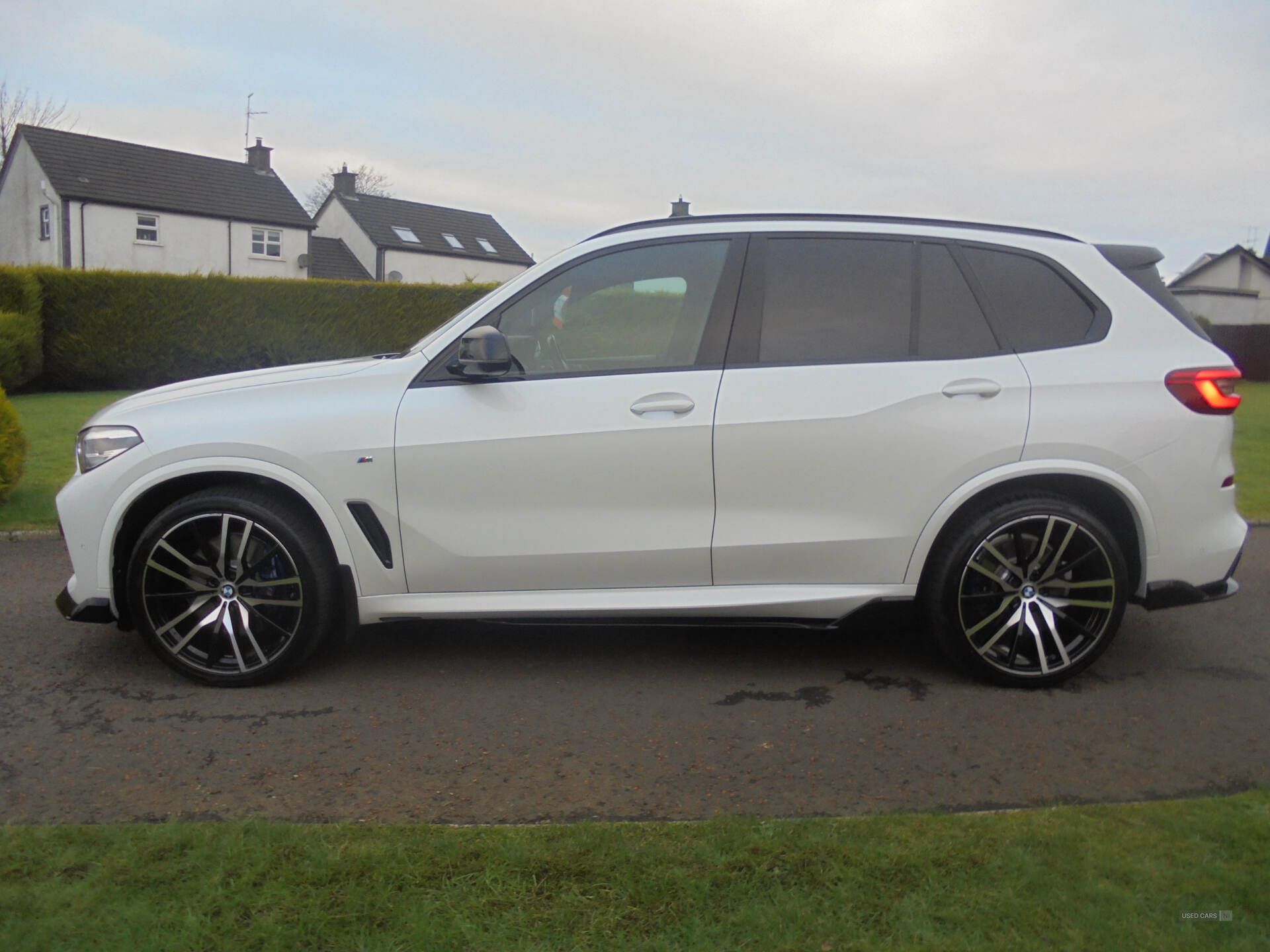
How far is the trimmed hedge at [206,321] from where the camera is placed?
21.3m

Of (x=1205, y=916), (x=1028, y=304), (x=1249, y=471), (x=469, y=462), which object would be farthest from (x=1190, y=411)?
(x=1249, y=471)

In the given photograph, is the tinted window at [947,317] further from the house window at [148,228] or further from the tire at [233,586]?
the house window at [148,228]

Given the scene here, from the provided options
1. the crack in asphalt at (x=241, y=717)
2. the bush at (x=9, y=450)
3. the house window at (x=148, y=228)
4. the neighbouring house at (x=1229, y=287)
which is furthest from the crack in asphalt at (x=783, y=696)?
the neighbouring house at (x=1229, y=287)

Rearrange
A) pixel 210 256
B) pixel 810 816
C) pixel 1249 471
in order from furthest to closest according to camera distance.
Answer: pixel 210 256
pixel 1249 471
pixel 810 816

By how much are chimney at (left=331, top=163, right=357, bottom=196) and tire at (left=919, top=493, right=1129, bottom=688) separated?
52.2 metres

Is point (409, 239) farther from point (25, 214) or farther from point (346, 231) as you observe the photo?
point (25, 214)

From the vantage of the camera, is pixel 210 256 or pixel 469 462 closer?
pixel 469 462

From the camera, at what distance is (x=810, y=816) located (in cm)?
340

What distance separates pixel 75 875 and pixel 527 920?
1242 mm

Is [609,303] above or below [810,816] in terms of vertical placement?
above

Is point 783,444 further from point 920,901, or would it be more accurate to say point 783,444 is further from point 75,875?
point 75,875

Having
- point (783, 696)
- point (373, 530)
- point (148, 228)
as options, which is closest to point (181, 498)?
point (373, 530)

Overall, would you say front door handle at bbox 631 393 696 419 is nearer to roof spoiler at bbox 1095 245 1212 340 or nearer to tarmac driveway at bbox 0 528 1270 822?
tarmac driveway at bbox 0 528 1270 822

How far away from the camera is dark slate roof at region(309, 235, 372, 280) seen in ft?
157
